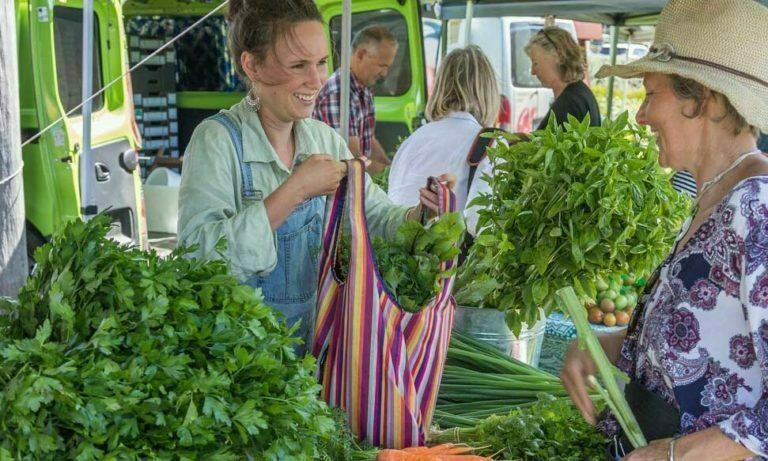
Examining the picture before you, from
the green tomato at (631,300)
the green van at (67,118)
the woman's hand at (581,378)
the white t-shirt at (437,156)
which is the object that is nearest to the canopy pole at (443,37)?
the green van at (67,118)

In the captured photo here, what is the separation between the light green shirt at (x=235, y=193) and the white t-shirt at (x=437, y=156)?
5.49ft

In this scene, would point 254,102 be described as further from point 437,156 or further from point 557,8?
point 557,8

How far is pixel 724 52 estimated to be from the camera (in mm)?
1563

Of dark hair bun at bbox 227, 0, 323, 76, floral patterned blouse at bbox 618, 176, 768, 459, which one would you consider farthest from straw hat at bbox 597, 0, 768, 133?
dark hair bun at bbox 227, 0, 323, 76

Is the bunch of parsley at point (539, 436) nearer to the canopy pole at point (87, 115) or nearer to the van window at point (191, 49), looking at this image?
the canopy pole at point (87, 115)

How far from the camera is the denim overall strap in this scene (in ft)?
7.13

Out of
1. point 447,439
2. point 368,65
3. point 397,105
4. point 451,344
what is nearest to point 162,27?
point 397,105

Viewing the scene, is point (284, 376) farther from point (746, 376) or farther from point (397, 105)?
point (397, 105)

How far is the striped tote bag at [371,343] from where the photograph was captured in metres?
1.90

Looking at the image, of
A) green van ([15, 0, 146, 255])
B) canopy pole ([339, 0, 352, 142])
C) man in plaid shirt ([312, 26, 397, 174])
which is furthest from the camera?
man in plaid shirt ([312, 26, 397, 174])

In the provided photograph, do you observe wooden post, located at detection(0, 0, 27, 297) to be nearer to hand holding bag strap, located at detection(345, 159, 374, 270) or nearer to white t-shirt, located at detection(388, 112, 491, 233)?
white t-shirt, located at detection(388, 112, 491, 233)

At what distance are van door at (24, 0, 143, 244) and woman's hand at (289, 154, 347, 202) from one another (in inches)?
98.7

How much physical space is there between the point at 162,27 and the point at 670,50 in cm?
800

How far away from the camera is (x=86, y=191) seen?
4133 mm
